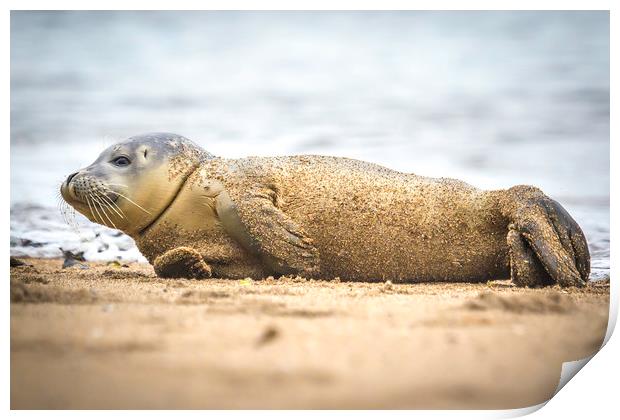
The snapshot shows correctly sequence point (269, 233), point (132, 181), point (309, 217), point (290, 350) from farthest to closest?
point (132, 181) < point (309, 217) < point (269, 233) < point (290, 350)

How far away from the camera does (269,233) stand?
4113 millimetres

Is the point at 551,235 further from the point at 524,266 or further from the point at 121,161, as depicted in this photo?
the point at 121,161

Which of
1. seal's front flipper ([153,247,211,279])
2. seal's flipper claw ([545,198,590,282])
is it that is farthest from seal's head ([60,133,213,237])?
seal's flipper claw ([545,198,590,282])

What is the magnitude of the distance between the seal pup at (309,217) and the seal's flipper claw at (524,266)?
0.5 inches

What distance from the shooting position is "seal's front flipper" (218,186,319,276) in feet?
13.5

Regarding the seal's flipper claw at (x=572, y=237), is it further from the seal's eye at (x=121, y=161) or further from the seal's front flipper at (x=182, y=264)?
the seal's eye at (x=121, y=161)

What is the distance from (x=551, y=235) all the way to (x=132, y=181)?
2.36 meters

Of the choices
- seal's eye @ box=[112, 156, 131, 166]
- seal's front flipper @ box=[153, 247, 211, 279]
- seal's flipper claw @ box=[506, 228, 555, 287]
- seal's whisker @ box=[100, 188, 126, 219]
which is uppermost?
seal's eye @ box=[112, 156, 131, 166]

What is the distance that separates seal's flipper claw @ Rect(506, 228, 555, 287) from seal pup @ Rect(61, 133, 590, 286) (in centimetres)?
1

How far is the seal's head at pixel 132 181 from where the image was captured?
168 inches

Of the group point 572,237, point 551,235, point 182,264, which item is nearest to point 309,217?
point 182,264

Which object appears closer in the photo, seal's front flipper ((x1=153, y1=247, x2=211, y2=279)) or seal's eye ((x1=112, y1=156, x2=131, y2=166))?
seal's front flipper ((x1=153, y1=247, x2=211, y2=279))

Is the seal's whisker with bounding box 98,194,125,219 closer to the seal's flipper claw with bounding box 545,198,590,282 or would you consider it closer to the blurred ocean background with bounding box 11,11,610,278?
the blurred ocean background with bounding box 11,11,610,278
